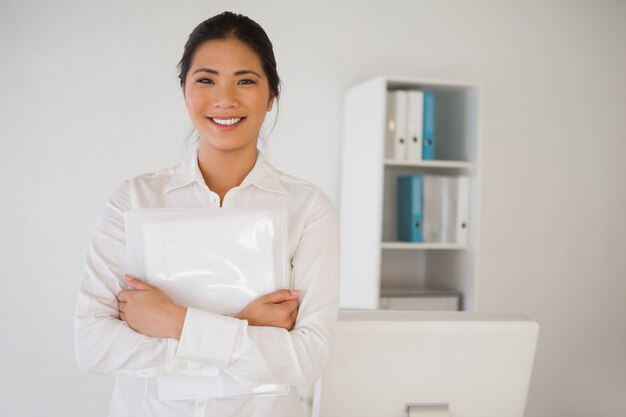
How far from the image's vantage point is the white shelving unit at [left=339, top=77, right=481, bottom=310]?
3211mm

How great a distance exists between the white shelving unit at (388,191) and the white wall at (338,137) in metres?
0.23

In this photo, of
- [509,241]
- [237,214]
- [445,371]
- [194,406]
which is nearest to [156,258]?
[237,214]

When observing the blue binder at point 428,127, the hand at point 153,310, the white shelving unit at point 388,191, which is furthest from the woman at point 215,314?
the blue binder at point 428,127

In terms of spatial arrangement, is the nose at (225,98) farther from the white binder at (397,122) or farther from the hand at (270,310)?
the white binder at (397,122)

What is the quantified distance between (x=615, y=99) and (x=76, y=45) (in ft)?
10.8

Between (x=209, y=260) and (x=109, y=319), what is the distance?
0.26 meters

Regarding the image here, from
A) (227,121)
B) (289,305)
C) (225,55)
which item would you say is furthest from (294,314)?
(225,55)

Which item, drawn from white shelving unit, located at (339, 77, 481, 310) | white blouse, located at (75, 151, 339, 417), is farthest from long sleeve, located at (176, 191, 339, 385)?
white shelving unit, located at (339, 77, 481, 310)

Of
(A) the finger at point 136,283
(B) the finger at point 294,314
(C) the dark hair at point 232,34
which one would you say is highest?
(C) the dark hair at point 232,34

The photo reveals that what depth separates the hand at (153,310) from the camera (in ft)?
3.79

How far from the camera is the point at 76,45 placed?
3270mm

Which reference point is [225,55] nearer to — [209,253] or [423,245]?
[209,253]

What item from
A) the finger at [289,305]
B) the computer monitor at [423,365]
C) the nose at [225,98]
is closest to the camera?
the computer monitor at [423,365]

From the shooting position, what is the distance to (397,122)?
3248 millimetres
